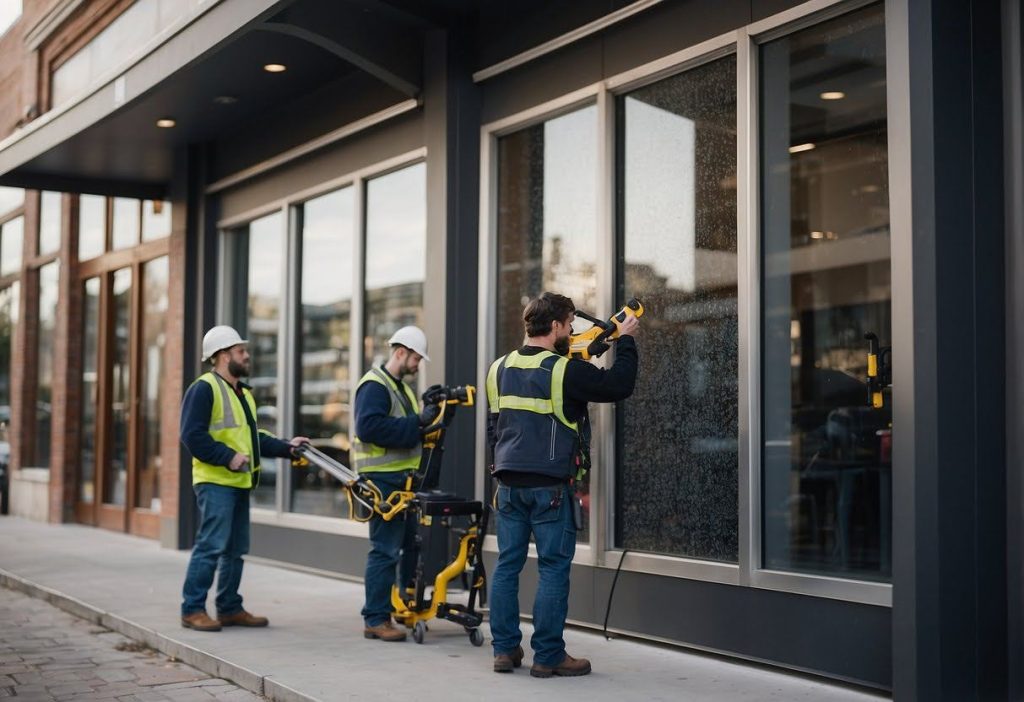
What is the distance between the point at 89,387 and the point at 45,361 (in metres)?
1.95

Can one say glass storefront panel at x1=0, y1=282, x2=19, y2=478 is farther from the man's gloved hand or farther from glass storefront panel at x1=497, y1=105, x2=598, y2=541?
the man's gloved hand

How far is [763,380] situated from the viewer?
22.7 ft

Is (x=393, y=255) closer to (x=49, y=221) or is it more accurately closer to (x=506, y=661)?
(x=506, y=661)

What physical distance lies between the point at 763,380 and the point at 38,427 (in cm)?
1417

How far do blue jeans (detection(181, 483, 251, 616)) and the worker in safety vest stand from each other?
226 centimetres

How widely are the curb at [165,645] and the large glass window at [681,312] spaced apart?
8.26 ft

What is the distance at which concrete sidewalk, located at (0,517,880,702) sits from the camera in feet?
19.9

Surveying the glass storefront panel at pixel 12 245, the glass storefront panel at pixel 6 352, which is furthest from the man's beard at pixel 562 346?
the glass storefront panel at pixel 6 352

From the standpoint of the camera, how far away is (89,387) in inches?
651

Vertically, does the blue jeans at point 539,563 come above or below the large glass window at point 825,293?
below

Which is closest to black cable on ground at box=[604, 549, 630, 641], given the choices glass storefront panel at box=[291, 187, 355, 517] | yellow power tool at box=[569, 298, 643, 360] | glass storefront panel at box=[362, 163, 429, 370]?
yellow power tool at box=[569, 298, 643, 360]

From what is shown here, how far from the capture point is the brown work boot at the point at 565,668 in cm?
636

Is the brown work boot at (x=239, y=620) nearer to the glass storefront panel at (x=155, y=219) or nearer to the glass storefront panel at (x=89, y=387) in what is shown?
the glass storefront panel at (x=155, y=219)

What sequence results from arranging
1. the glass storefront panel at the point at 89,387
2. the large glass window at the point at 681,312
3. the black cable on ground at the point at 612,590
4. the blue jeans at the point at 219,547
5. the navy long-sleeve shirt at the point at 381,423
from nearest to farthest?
the large glass window at the point at 681,312
the navy long-sleeve shirt at the point at 381,423
the black cable on ground at the point at 612,590
the blue jeans at the point at 219,547
the glass storefront panel at the point at 89,387
